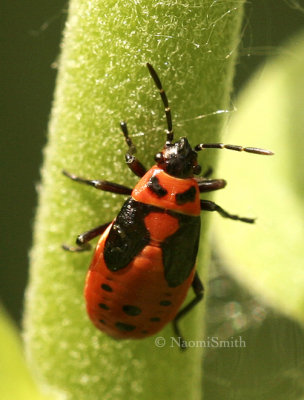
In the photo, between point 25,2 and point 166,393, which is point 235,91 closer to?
point 166,393

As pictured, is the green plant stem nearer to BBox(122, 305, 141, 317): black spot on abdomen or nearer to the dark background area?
BBox(122, 305, 141, 317): black spot on abdomen

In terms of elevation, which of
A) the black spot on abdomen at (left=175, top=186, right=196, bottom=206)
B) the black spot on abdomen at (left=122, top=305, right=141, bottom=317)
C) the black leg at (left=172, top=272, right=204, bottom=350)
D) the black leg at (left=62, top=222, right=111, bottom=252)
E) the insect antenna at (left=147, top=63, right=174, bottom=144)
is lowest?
the black spot on abdomen at (left=122, top=305, right=141, bottom=317)

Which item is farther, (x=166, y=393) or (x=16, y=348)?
(x=166, y=393)

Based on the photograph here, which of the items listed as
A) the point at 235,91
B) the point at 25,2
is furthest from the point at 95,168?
the point at 25,2

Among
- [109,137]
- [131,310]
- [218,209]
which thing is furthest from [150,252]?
[109,137]

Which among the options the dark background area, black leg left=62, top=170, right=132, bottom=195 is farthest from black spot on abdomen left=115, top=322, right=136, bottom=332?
the dark background area

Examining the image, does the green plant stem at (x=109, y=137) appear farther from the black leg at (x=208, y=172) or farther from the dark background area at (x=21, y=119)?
the dark background area at (x=21, y=119)
